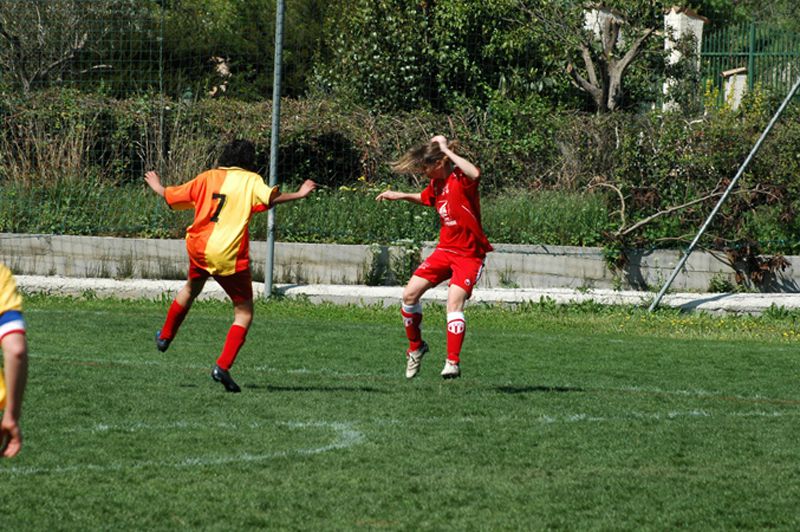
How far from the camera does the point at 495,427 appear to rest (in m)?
7.84

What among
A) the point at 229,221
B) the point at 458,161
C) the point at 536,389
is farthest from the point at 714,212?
the point at 229,221

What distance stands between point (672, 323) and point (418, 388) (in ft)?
18.7

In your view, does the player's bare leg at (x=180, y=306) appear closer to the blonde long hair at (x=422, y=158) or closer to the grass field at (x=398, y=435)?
the grass field at (x=398, y=435)

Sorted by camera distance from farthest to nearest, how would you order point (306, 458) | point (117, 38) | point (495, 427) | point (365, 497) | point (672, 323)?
1. point (117, 38)
2. point (672, 323)
3. point (495, 427)
4. point (306, 458)
5. point (365, 497)

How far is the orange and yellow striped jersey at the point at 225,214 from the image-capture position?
8.96 metres

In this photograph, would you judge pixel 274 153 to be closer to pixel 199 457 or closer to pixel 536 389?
pixel 536 389

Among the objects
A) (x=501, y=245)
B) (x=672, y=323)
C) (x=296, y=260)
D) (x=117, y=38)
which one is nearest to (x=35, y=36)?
(x=117, y=38)

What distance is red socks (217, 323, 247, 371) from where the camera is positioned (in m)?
8.92

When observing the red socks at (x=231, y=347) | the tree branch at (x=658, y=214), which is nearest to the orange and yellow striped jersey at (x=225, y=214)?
the red socks at (x=231, y=347)

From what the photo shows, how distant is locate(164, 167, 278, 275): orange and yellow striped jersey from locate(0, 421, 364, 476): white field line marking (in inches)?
61.6

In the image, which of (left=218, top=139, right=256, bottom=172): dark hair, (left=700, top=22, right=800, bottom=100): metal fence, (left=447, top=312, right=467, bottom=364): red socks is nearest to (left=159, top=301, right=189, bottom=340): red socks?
(left=218, top=139, right=256, bottom=172): dark hair

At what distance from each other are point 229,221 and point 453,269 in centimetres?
178

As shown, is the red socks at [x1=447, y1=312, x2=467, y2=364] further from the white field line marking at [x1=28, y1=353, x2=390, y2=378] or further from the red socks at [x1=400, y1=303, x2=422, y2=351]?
the white field line marking at [x1=28, y1=353, x2=390, y2=378]

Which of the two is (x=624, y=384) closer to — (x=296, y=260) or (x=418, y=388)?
(x=418, y=388)
